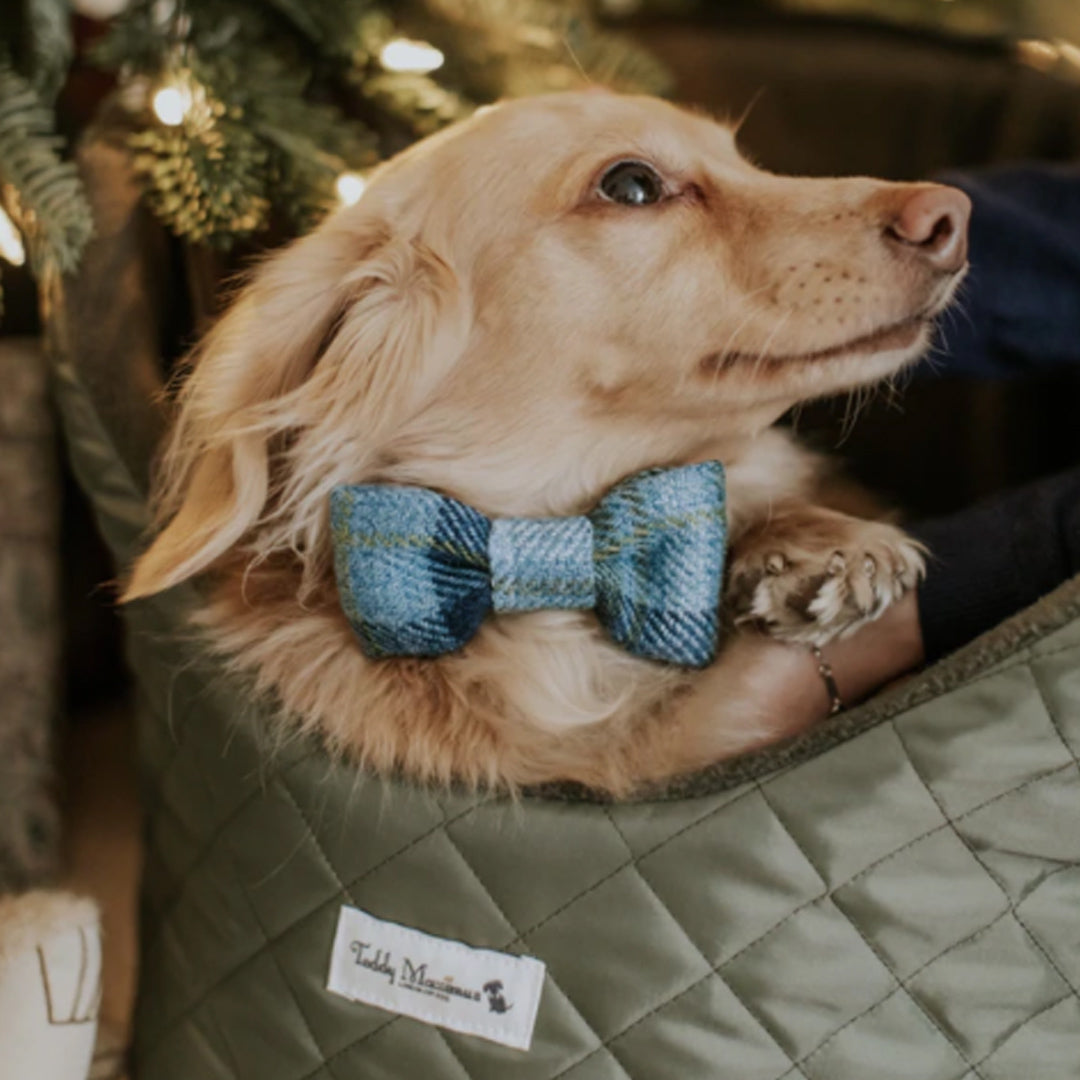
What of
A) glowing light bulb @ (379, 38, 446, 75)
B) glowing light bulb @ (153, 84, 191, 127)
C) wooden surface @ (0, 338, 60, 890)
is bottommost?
wooden surface @ (0, 338, 60, 890)

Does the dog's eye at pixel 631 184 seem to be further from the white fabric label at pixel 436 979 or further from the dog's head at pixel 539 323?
the white fabric label at pixel 436 979

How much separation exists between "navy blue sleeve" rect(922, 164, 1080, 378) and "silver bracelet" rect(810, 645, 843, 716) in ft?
1.50

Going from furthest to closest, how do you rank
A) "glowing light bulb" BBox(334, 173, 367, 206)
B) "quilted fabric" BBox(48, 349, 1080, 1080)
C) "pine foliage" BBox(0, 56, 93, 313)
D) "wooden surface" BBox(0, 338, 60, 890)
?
"wooden surface" BBox(0, 338, 60, 890) → "glowing light bulb" BBox(334, 173, 367, 206) → "pine foliage" BBox(0, 56, 93, 313) → "quilted fabric" BBox(48, 349, 1080, 1080)

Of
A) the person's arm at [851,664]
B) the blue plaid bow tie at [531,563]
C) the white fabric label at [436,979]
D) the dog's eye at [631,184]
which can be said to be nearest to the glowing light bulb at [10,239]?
the blue plaid bow tie at [531,563]

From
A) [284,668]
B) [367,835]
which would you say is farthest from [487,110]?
[367,835]

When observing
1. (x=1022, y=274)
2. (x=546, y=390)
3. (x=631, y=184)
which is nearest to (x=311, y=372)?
(x=546, y=390)

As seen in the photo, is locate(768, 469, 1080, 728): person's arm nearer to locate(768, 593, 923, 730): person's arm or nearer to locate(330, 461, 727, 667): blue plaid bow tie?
locate(768, 593, 923, 730): person's arm

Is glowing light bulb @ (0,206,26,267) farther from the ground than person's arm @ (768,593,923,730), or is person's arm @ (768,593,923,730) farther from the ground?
glowing light bulb @ (0,206,26,267)

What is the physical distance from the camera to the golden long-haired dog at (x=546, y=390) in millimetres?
916

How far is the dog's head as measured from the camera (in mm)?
920

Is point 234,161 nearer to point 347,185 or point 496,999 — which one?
point 347,185

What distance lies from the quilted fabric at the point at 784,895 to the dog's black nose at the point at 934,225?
11.1 inches

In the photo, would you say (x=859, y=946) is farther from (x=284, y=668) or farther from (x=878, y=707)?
(x=284, y=668)

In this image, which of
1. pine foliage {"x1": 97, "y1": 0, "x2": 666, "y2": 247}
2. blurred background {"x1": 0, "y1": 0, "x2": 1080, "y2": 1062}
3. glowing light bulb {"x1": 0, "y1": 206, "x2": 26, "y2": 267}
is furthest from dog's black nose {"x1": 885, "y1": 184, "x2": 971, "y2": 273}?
glowing light bulb {"x1": 0, "y1": 206, "x2": 26, "y2": 267}
